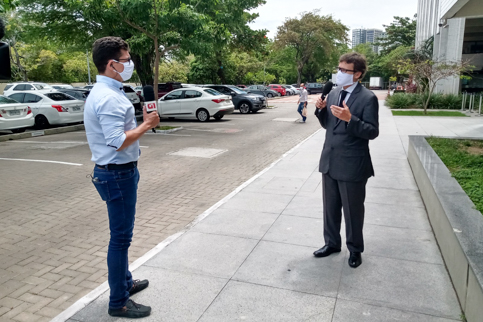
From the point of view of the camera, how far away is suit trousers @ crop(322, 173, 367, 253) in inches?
153

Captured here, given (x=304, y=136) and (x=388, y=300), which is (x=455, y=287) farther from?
(x=304, y=136)

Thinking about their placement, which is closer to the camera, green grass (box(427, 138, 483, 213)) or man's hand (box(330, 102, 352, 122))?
man's hand (box(330, 102, 352, 122))

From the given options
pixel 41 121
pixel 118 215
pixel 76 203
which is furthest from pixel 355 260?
pixel 41 121

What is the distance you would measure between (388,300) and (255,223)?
219cm

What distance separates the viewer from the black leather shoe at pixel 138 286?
3.53 metres

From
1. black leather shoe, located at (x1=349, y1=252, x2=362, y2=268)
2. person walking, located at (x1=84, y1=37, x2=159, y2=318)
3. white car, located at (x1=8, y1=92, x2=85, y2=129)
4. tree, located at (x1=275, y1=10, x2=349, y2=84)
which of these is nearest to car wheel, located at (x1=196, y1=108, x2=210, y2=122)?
white car, located at (x1=8, y1=92, x2=85, y2=129)

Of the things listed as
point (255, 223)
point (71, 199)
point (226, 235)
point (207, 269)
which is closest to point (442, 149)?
point (255, 223)

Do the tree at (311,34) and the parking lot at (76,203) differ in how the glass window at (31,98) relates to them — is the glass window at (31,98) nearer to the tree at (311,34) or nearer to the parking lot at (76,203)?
the parking lot at (76,203)

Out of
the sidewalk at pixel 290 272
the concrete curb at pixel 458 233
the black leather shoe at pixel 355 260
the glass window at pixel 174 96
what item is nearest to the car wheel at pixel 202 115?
the glass window at pixel 174 96

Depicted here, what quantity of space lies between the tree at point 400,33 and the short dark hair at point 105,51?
74.5 meters

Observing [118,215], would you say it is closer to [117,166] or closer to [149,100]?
[117,166]

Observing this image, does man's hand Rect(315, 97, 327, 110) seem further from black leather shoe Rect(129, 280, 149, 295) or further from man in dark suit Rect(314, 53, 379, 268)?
black leather shoe Rect(129, 280, 149, 295)

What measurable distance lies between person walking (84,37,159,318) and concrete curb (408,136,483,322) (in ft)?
8.01

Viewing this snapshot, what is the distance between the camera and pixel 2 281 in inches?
156
